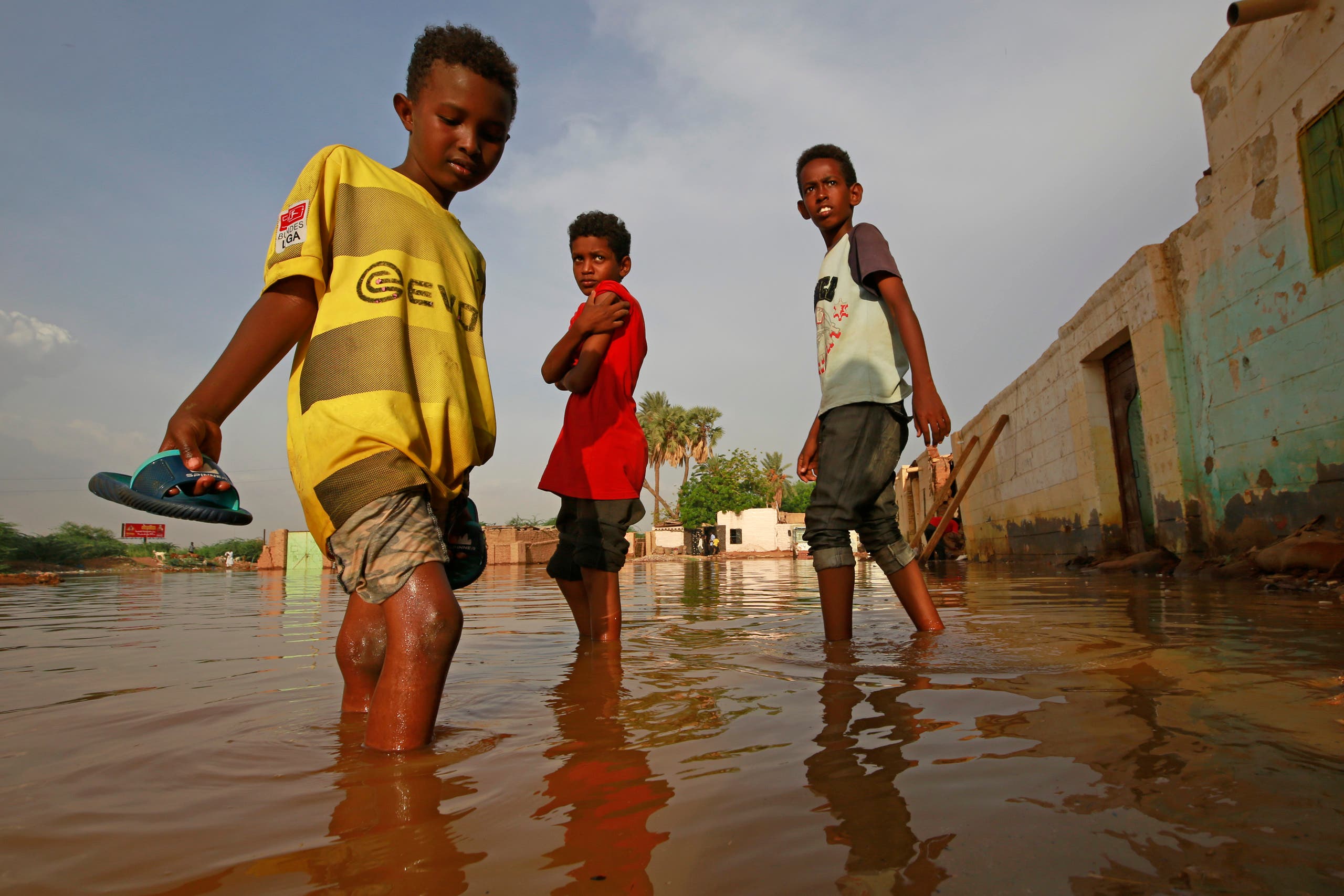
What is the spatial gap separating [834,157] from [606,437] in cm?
155

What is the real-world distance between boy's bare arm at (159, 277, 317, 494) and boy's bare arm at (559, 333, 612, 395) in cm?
129

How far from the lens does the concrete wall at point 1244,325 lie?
185 inches

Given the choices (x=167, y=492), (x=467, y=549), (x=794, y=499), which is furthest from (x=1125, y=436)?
(x=794, y=499)

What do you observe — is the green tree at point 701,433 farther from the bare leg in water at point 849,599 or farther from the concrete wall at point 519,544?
the bare leg in water at point 849,599

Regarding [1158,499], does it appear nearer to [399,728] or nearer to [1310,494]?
[1310,494]

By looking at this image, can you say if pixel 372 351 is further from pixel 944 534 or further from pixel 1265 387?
pixel 944 534

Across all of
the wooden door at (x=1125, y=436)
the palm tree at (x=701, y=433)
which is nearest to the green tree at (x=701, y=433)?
the palm tree at (x=701, y=433)

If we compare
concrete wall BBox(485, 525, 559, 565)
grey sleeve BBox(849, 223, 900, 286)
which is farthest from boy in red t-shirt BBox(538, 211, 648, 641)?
concrete wall BBox(485, 525, 559, 565)

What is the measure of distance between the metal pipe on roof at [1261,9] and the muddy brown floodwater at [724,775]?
3825 millimetres

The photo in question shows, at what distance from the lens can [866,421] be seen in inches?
112

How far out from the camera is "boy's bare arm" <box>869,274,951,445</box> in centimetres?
273

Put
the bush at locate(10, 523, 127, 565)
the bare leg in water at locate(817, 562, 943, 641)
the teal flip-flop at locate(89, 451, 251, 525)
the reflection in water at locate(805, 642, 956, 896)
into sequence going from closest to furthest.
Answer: the reflection in water at locate(805, 642, 956, 896) < the teal flip-flop at locate(89, 451, 251, 525) < the bare leg in water at locate(817, 562, 943, 641) < the bush at locate(10, 523, 127, 565)

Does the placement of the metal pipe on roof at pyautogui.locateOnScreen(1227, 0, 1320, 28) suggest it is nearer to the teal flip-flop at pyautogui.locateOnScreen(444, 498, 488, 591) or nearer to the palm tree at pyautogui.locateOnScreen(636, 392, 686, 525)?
the teal flip-flop at pyautogui.locateOnScreen(444, 498, 488, 591)

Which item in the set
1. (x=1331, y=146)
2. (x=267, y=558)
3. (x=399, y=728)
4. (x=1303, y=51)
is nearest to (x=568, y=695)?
(x=399, y=728)
